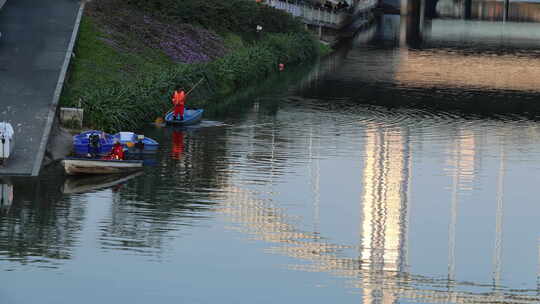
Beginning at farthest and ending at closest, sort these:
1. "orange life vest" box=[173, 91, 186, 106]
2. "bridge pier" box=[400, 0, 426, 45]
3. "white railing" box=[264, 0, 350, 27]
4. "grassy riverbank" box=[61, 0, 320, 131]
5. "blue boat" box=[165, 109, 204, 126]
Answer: "bridge pier" box=[400, 0, 426, 45], "white railing" box=[264, 0, 350, 27], "blue boat" box=[165, 109, 204, 126], "grassy riverbank" box=[61, 0, 320, 131], "orange life vest" box=[173, 91, 186, 106]

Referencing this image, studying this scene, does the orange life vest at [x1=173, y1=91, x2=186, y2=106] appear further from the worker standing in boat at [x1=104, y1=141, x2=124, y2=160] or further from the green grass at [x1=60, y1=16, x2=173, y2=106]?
the worker standing in boat at [x1=104, y1=141, x2=124, y2=160]

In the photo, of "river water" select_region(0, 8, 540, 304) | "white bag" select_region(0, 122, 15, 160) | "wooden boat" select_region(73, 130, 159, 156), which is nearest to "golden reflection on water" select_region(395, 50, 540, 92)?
"river water" select_region(0, 8, 540, 304)

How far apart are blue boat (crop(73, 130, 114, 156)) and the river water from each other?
204 cm

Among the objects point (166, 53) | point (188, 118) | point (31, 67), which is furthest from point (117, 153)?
point (166, 53)

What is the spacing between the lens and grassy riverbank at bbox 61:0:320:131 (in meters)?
58.9

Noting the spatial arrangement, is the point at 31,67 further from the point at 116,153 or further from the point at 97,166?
the point at 97,166

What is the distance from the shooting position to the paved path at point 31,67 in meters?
48.2

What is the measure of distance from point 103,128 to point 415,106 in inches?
981

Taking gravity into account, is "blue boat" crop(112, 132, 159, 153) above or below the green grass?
below

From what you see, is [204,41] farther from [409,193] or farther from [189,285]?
[189,285]

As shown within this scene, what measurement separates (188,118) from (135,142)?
9061 mm

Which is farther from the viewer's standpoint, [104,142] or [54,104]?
[54,104]

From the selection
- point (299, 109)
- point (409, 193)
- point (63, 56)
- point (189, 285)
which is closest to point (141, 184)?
point (409, 193)

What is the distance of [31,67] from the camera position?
59.9 meters
